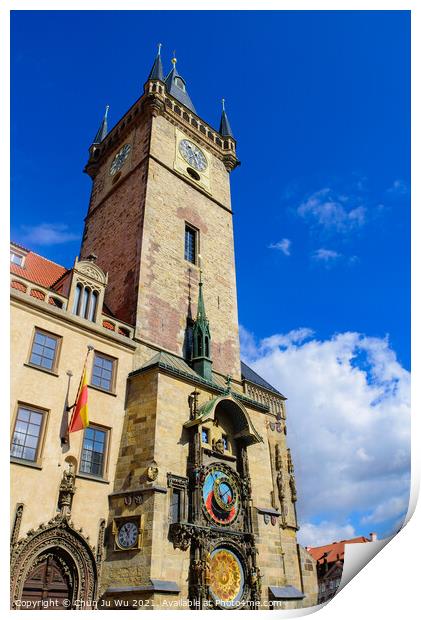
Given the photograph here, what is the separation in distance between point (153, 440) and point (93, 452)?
1.76 metres

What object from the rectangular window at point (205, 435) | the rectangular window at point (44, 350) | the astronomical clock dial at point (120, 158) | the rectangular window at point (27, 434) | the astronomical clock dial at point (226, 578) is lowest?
the astronomical clock dial at point (226, 578)

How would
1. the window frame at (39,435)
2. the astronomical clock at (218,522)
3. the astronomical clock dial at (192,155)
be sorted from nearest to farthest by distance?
the window frame at (39,435) < the astronomical clock at (218,522) < the astronomical clock dial at (192,155)

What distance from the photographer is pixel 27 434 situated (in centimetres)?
1261

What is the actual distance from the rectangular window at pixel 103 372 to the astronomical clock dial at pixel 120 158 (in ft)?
41.5

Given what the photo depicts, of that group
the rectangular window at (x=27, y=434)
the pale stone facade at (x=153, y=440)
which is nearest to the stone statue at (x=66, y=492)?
the pale stone facade at (x=153, y=440)

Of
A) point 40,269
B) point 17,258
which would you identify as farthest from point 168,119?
point 17,258

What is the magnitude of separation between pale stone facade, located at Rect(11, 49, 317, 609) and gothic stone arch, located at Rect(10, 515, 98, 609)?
36mm

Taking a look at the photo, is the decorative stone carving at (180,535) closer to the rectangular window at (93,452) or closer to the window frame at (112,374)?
the rectangular window at (93,452)

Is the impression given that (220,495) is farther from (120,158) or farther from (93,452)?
(120,158)

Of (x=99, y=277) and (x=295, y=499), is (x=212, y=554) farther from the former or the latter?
(x=99, y=277)

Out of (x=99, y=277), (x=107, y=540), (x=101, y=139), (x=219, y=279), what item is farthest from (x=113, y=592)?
(x=101, y=139)

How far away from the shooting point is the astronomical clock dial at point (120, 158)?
24.6m

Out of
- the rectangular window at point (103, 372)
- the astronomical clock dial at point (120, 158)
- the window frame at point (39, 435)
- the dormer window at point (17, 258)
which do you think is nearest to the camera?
the window frame at point (39, 435)
